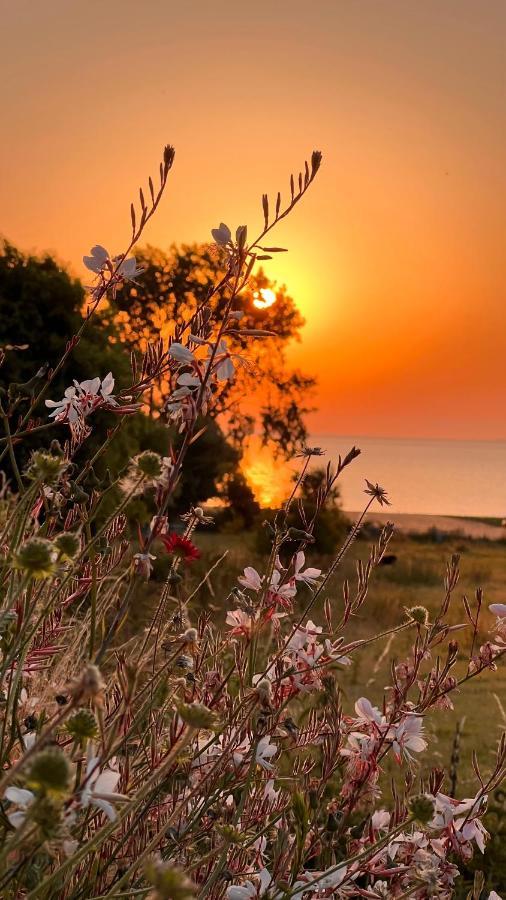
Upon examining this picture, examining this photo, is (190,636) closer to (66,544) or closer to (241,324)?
(66,544)

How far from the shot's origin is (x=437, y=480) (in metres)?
122

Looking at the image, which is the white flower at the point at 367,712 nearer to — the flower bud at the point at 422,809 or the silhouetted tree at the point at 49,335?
the flower bud at the point at 422,809

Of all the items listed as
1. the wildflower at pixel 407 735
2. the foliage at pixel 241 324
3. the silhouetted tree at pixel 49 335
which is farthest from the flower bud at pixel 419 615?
the foliage at pixel 241 324

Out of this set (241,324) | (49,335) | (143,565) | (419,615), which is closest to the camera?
(143,565)

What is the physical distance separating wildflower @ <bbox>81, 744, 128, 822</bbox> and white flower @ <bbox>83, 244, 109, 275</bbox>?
1176 mm

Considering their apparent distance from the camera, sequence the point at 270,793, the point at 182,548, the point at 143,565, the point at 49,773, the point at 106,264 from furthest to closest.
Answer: the point at 270,793
the point at 106,264
the point at 182,548
the point at 143,565
the point at 49,773

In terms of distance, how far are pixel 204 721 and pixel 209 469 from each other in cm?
2364

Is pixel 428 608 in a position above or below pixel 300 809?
below

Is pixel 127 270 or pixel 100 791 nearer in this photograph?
pixel 100 791

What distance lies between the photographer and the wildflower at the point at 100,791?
0.89 m

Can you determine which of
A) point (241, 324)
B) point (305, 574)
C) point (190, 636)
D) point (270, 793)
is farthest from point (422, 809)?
point (241, 324)

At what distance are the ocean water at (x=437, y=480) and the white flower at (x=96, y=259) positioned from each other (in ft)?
→ 143

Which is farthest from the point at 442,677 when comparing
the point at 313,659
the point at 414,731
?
the point at 313,659

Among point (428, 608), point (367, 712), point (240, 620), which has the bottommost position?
point (428, 608)
